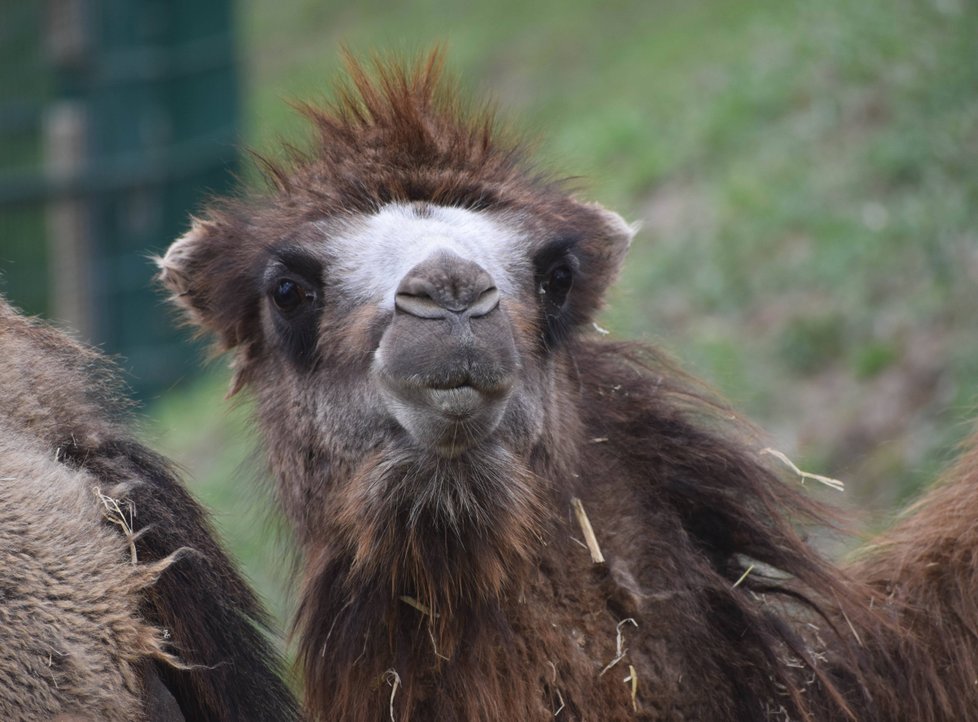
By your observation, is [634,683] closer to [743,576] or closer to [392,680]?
[743,576]

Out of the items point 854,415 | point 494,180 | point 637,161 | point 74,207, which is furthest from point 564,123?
point 494,180

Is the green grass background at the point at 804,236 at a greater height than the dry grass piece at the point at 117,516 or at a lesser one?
lesser

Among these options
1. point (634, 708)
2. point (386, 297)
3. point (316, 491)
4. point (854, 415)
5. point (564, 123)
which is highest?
point (386, 297)

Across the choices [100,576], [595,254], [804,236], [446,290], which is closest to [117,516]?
[100,576]

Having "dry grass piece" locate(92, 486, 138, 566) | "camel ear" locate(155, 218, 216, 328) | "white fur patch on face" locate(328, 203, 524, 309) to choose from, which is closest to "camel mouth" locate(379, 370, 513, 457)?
"white fur patch on face" locate(328, 203, 524, 309)

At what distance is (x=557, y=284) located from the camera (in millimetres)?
4398

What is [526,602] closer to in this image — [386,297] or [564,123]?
[386,297]

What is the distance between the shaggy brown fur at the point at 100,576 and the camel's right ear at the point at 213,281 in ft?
1.96

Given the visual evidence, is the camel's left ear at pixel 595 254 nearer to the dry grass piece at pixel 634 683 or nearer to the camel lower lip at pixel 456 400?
the camel lower lip at pixel 456 400

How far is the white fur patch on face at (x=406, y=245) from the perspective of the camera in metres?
3.98

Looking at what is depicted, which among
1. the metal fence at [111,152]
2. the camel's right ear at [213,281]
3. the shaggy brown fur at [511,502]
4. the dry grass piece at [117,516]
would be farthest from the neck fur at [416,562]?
the metal fence at [111,152]

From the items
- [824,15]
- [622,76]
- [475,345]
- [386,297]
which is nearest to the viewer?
[475,345]

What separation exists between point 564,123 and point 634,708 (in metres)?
14.1

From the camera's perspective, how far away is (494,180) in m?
4.43
